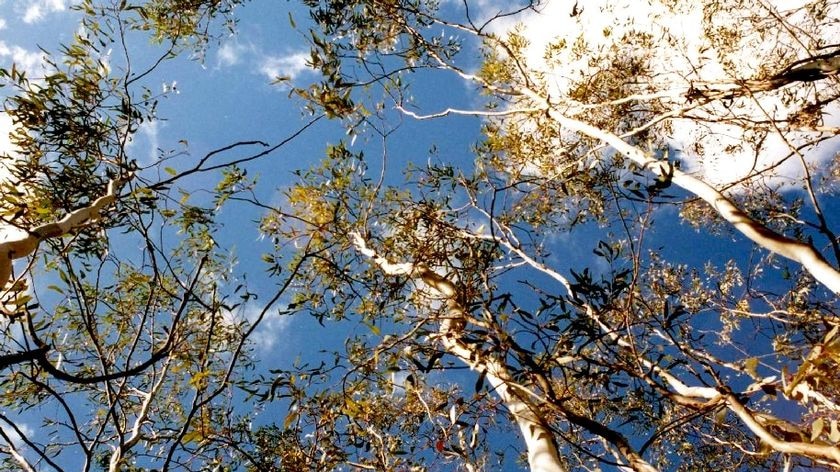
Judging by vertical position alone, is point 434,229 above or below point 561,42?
below

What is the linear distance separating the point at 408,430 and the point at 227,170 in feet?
14.9

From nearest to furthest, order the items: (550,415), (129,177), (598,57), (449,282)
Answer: (129,177) → (550,415) → (449,282) → (598,57)

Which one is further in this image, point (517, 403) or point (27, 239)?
point (517, 403)

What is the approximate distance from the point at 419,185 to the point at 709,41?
4.75m

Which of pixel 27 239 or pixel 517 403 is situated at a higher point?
pixel 27 239

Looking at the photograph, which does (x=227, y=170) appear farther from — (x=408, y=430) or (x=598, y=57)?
(x=598, y=57)

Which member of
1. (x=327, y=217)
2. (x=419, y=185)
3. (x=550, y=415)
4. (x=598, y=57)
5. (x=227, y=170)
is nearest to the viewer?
(x=550, y=415)

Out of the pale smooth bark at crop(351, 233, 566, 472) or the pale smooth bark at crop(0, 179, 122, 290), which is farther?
the pale smooth bark at crop(351, 233, 566, 472)

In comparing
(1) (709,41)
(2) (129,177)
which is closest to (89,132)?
(2) (129,177)

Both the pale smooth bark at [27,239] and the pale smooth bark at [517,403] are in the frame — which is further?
the pale smooth bark at [517,403]

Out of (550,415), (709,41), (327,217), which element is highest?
(709,41)

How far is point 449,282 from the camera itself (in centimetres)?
413

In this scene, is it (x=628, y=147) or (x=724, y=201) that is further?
(x=628, y=147)

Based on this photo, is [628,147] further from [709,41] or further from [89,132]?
[709,41]
